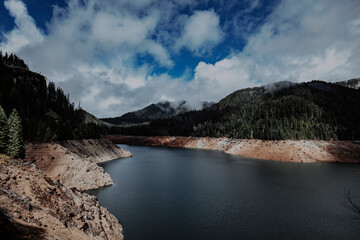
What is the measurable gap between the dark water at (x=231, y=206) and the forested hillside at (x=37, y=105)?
27.3m

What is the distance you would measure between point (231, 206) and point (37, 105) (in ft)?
303

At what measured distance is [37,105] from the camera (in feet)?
290

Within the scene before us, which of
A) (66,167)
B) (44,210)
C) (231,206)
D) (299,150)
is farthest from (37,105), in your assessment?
(299,150)

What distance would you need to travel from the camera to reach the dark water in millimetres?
24016

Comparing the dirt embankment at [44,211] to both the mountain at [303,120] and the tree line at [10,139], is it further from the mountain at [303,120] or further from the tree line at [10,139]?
the mountain at [303,120]

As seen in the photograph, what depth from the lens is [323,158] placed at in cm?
8262

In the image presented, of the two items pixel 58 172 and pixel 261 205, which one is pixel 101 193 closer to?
pixel 58 172

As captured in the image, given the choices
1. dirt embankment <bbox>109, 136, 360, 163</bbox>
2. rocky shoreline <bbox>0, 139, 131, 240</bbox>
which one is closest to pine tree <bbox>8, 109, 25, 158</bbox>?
rocky shoreline <bbox>0, 139, 131, 240</bbox>

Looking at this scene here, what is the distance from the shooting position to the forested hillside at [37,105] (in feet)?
189

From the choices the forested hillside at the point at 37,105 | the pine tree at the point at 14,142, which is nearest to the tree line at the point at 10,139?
the pine tree at the point at 14,142

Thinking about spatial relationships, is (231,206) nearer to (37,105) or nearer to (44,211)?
(44,211)

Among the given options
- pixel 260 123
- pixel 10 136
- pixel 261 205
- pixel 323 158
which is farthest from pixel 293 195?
pixel 260 123

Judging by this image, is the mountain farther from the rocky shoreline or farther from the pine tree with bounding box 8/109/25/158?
the pine tree with bounding box 8/109/25/158

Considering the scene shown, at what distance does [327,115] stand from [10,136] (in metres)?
148
